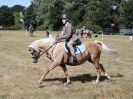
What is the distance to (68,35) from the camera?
1317cm

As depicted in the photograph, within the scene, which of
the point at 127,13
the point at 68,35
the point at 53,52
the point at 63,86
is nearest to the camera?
the point at 63,86

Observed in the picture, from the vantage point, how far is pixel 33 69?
57.5 ft

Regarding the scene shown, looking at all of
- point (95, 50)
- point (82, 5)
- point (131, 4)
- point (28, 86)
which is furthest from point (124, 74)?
point (82, 5)

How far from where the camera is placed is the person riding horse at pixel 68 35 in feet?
43.1

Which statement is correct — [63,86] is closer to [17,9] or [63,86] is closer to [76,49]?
[76,49]

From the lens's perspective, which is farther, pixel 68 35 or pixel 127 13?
pixel 127 13

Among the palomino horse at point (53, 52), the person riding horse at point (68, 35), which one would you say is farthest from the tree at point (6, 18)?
the person riding horse at point (68, 35)

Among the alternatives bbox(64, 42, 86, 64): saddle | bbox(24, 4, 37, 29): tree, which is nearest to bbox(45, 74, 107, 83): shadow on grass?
bbox(64, 42, 86, 64): saddle

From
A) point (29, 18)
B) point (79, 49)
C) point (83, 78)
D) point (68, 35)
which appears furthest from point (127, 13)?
point (68, 35)

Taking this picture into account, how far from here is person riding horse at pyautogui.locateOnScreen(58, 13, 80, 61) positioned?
517 inches

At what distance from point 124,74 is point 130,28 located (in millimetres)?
72266

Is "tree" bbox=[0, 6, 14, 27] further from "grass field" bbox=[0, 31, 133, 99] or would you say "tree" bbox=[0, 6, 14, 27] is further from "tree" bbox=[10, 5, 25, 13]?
"grass field" bbox=[0, 31, 133, 99]

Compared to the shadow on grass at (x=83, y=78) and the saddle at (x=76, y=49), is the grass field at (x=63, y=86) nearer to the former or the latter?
the shadow on grass at (x=83, y=78)

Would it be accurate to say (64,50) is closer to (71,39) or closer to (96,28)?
(71,39)
